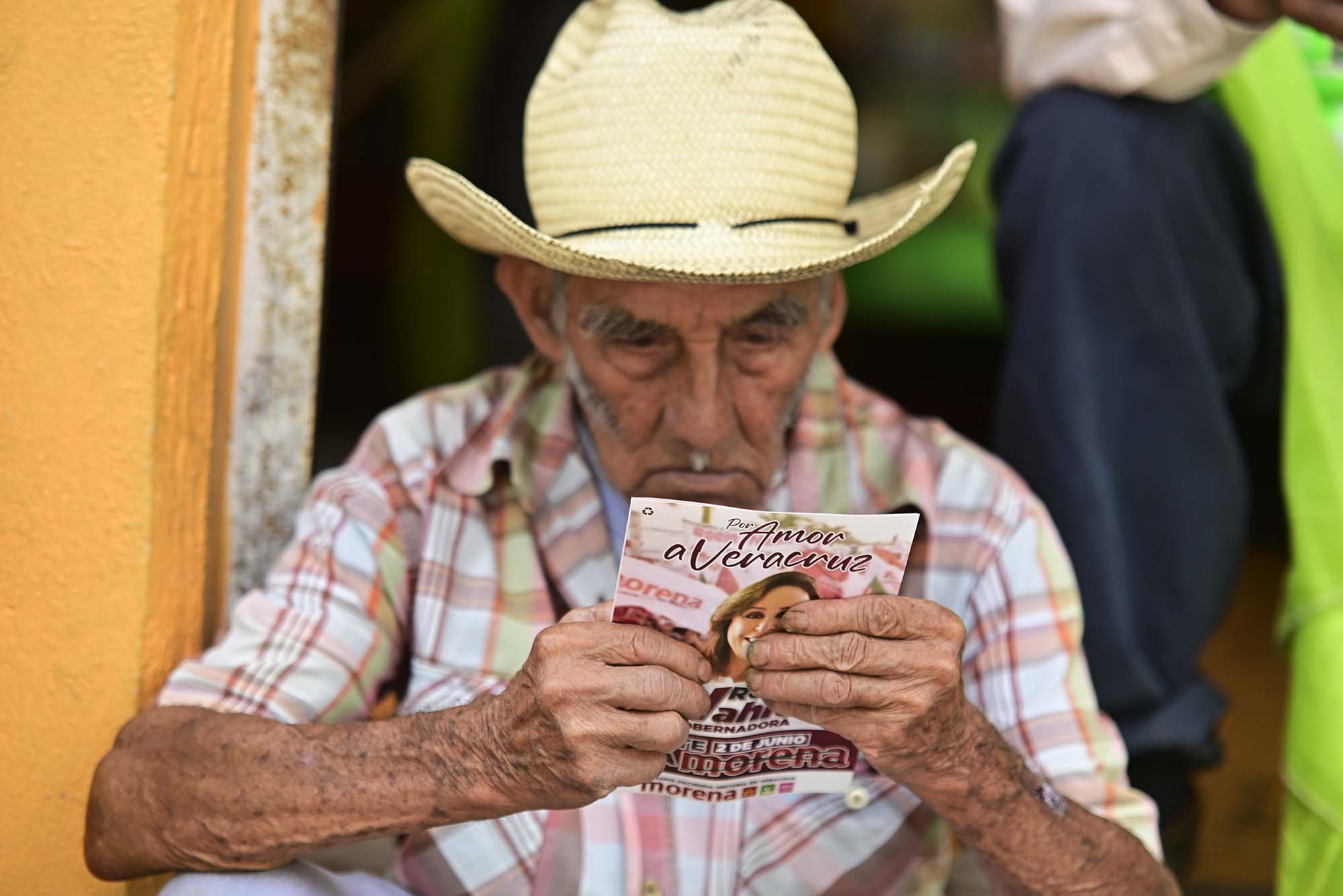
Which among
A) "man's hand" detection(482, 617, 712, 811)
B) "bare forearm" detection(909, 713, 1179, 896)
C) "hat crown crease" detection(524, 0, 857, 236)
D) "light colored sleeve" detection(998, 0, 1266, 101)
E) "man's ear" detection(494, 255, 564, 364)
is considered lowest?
"bare forearm" detection(909, 713, 1179, 896)

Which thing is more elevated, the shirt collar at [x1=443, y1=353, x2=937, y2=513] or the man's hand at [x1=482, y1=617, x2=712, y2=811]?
the shirt collar at [x1=443, y1=353, x2=937, y2=513]

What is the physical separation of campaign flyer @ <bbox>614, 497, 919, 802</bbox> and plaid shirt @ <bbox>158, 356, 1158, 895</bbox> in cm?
34

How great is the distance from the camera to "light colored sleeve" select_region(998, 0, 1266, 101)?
2207 mm

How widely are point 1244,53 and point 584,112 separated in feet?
4.32

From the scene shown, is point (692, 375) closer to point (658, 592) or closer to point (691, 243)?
point (691, 243)

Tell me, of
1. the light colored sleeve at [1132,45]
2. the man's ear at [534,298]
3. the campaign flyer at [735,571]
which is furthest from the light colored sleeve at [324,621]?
the light colored sleeve at [1132,45]

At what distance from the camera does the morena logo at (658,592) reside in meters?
1.39

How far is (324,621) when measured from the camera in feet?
5.82

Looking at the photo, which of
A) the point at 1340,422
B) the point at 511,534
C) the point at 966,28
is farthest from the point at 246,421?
the point at 966,28

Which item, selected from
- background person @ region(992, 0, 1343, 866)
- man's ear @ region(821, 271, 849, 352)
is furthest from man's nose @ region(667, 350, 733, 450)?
background person @ region(992, 0, 1343, 866)

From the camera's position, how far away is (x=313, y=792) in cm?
155

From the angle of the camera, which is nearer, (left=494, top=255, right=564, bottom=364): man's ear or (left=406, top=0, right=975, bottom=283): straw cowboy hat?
(left=406, top=0, right=975, bottom=283): straw cowboy hat

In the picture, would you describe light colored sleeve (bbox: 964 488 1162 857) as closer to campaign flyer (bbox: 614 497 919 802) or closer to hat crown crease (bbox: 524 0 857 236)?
campaign flyer (bbox: 614 497 919 802)

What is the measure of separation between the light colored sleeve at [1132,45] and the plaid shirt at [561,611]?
0.81 m
